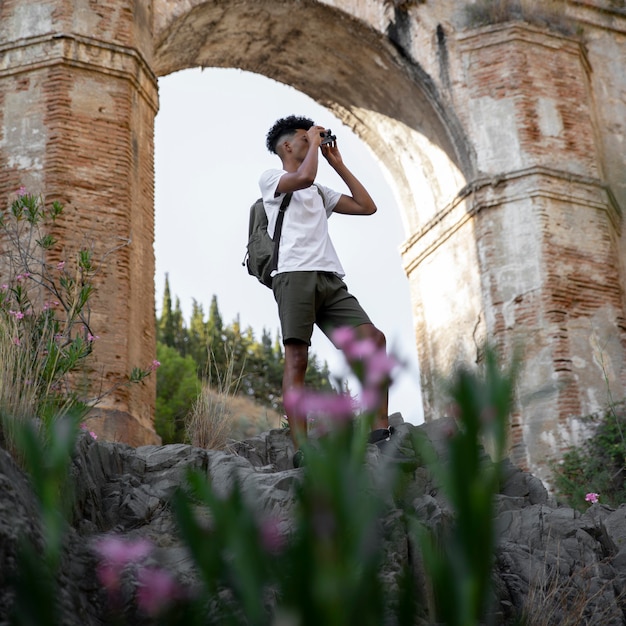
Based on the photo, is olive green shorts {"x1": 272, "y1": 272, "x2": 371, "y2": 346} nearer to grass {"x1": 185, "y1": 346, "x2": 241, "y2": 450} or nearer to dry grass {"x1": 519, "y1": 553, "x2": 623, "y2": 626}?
grass {"x1": 185, "y1": 346, "x2": 241, "y2": 450}

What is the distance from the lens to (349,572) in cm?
127

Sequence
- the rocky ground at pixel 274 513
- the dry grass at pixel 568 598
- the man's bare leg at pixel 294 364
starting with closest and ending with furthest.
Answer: the rocky ground at pixel 274 513, the dry grass at pixel 568 598, the man's bare leg at pixel 294 364

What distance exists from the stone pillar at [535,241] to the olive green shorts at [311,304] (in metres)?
5.48

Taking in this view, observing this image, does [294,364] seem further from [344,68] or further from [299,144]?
[344,68]

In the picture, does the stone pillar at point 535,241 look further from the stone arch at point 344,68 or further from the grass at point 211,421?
the grass at point 211,421

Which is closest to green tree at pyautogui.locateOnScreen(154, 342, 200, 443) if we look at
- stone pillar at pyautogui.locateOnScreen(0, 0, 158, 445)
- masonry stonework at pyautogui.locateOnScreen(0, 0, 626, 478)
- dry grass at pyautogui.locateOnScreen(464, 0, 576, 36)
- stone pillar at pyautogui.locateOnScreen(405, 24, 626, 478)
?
masonry stonework at pyautogui.locateOnScreen(0, 0, 626, 478)

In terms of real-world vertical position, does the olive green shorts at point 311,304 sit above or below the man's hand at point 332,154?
below

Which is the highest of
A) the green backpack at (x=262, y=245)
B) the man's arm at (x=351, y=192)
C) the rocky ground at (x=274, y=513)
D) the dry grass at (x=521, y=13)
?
the dry grass at (x=521, y=13)

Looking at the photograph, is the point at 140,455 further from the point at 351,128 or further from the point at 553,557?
the point at 351,128

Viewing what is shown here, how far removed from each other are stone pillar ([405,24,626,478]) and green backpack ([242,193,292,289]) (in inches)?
217

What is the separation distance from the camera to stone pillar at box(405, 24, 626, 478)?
1054cm

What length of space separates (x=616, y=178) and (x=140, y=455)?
9.00 metres

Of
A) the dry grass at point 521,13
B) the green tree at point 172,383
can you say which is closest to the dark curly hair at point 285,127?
the dry grass at point 521,13

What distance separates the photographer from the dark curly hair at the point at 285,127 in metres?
5.34
